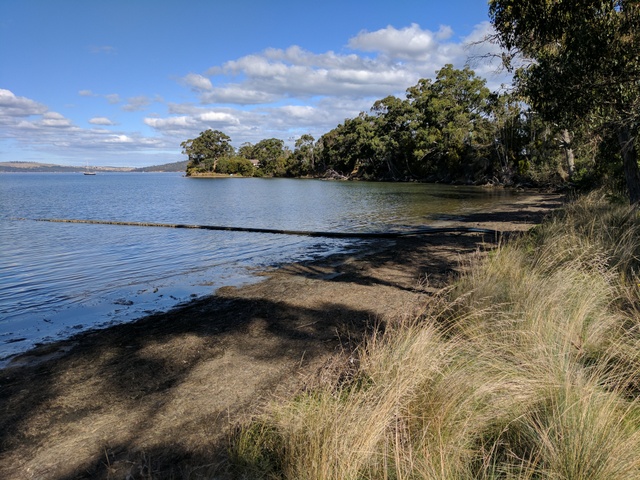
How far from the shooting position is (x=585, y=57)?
786cm

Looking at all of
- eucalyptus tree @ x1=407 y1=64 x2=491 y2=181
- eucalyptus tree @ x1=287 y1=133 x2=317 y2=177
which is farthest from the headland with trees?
eucalyptus tree @ x1=287 y1=133 x2=317 y2=177

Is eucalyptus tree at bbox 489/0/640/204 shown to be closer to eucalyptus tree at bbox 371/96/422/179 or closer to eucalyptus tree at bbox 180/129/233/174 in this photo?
eucalyptus tree at bbox 371/96/422/179

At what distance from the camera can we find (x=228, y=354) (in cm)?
564

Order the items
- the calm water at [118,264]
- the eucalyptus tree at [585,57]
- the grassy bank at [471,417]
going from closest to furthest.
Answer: the grassy bank at [471,417]
the eucalyptus tree at [585,57]
the calm water at [118,264]

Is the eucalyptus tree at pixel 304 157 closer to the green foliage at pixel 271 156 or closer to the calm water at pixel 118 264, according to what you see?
the green foliage at pixel 271 156

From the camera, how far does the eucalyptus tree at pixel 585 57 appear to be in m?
7.42

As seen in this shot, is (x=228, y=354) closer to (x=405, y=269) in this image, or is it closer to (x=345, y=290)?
(x=345, y=290)

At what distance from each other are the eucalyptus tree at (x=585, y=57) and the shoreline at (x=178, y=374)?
4.15 metres

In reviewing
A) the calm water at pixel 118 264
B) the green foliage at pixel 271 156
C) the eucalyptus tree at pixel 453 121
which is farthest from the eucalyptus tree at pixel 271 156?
the calm water at pixel 118 264

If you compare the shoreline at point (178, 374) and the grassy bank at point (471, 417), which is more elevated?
the grassy bank at point (471, 417)

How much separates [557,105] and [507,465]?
835cm

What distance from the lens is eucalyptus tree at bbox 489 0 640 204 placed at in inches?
292

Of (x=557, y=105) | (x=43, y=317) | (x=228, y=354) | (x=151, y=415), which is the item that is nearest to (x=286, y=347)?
(x=228, y=354)

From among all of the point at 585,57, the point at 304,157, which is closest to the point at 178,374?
the point at 585,57
